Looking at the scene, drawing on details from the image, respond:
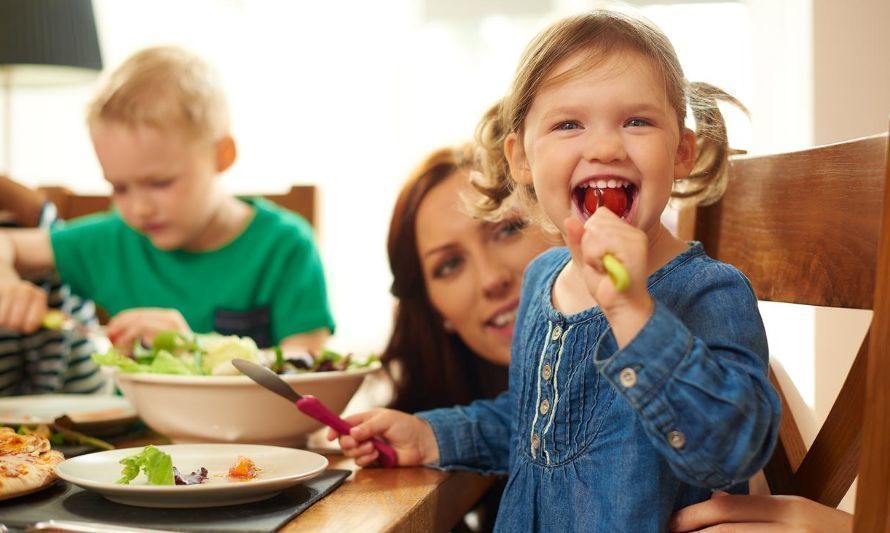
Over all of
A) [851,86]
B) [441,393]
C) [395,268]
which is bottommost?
[441,393]

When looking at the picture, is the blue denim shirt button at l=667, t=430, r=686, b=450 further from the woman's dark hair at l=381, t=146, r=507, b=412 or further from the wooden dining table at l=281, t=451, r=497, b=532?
the woman's dark hair at l=381, t=146, r=507, b=412

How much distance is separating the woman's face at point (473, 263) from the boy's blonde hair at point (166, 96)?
50 cm

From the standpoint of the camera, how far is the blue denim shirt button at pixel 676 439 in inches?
27.3

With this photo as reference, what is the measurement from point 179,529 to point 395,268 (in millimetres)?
820

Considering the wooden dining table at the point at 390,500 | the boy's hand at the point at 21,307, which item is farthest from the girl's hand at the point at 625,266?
the boy's hand at the point at 21,307

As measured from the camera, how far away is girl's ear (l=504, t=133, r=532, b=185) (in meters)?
0.96

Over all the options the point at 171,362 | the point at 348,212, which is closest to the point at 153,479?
the point at 171,362

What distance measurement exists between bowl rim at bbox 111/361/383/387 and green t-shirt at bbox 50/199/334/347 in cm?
58

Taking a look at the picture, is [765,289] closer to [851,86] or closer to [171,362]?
[171,362]

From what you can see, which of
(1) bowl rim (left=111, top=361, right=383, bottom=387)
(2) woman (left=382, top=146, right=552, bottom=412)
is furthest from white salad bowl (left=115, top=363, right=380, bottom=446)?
(2) woman (left=382, top=146, right=552, bottom=412)

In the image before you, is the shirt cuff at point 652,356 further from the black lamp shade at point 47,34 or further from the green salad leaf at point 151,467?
the black lamp shade at point 47,34

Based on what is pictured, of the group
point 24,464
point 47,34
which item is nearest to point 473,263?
point 24,464

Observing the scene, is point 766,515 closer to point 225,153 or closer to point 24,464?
point 24,464

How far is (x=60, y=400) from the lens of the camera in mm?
1277
